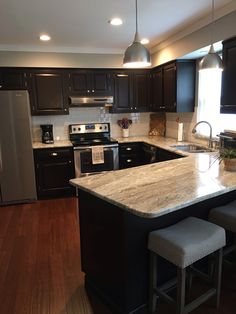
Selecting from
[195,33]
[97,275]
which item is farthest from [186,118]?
[97,275]

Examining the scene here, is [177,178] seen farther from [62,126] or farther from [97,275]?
[62,126]

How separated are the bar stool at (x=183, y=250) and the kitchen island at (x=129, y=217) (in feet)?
0.27

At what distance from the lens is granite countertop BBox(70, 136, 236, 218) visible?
1.64 m

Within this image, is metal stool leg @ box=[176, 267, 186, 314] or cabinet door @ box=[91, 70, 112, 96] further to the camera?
cabinet door @ box=[91, 70, 112, 96]

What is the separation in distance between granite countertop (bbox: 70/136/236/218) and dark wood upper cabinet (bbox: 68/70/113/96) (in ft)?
8.44

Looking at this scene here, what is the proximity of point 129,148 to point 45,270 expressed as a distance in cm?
273

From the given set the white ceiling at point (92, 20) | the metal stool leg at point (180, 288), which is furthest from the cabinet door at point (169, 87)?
the metal stool leg at point (180, 288)

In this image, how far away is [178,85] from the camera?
13.4ft

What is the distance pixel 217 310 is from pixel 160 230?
80cm

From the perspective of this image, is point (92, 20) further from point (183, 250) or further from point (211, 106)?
point (183, 250)

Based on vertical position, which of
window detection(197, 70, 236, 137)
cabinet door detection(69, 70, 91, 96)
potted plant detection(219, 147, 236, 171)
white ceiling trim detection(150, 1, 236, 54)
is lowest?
potted plant detection(219, 147, 236, 171)

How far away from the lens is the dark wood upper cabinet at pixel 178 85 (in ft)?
13.4

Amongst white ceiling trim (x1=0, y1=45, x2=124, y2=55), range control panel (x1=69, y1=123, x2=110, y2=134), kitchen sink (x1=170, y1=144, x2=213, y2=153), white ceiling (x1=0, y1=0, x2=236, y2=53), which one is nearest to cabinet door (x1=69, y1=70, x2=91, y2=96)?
white ceiling trim (x1=0, y1=45, x2=124, y2=55)

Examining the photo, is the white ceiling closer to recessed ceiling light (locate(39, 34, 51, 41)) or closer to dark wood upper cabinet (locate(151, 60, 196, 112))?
recessed ceiling light (locate(39, 34, 51, 41))
